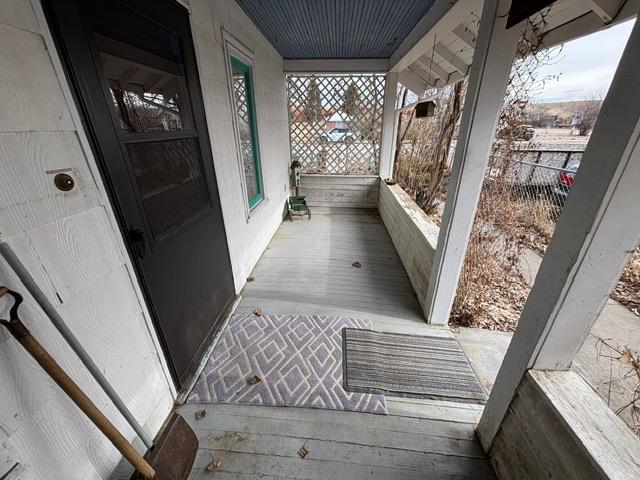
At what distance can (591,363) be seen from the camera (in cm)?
143

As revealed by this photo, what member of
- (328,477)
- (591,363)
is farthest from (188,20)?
(591,363)

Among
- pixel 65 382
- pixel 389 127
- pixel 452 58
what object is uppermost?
pixel 452 58

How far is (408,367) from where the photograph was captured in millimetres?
1750

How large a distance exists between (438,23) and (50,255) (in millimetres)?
2859

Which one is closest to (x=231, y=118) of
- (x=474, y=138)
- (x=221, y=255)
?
(x=221, y=255)

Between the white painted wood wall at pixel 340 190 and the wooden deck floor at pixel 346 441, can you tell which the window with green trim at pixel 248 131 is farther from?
the wooden deck floor at pixel 346 441

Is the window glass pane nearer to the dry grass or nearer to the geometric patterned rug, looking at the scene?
the geometric patterned rug

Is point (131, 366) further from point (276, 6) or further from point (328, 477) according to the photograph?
point (276, 6)

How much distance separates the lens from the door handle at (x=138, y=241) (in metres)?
1.13

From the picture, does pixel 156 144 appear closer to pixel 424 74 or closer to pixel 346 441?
pixel 346 441

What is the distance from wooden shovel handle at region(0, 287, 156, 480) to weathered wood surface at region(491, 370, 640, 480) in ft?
4.84

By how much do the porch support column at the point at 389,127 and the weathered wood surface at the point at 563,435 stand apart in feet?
13.5

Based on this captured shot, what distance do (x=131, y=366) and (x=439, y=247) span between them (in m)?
1.95

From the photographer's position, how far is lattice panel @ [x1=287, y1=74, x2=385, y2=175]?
4.36 m
